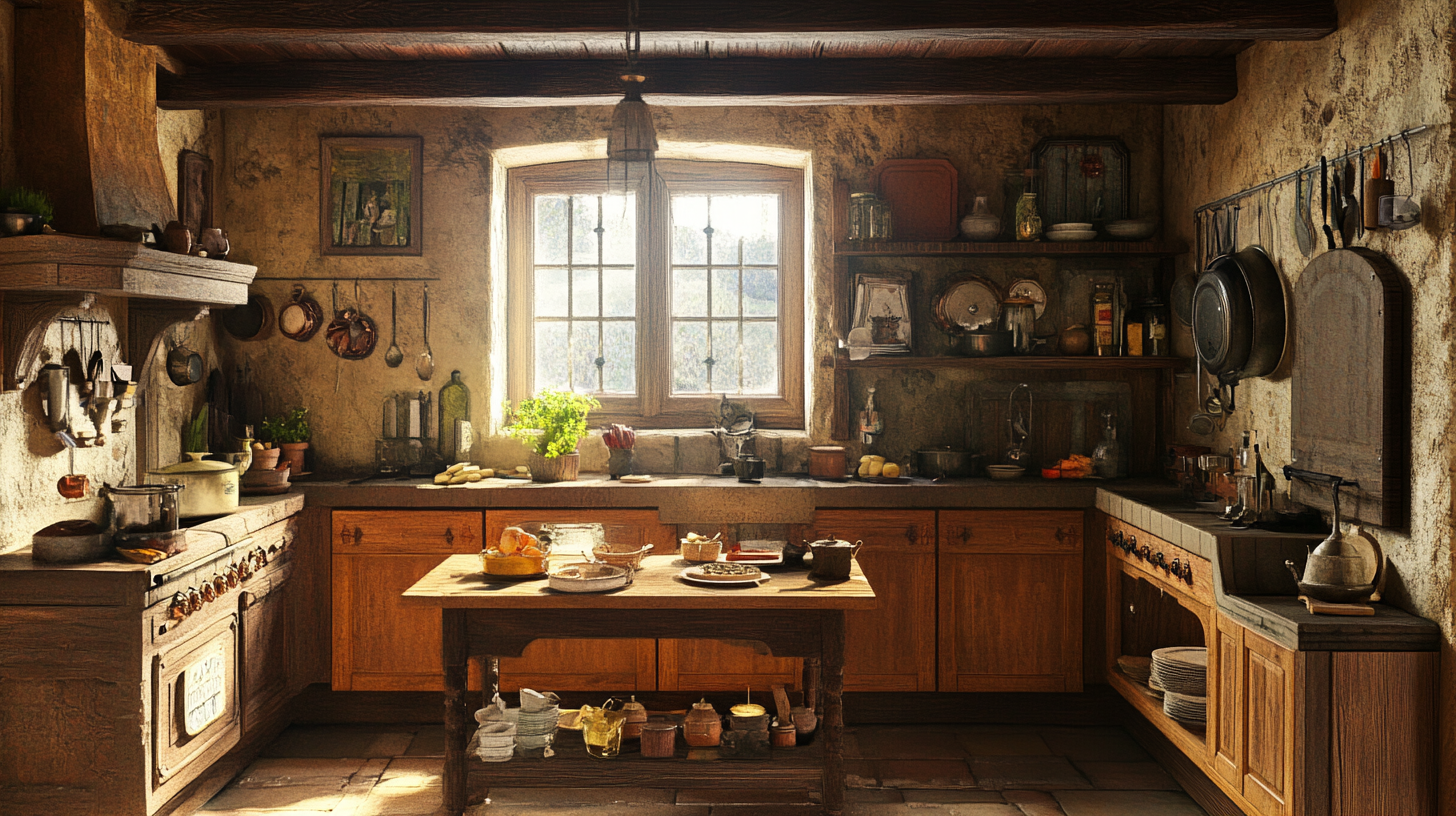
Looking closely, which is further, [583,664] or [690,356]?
[690,356]

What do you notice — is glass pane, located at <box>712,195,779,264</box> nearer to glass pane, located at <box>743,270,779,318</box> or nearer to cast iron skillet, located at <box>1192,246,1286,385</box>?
glass pane, located at <box>743,270,779,318</box>

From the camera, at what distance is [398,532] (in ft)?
16.5

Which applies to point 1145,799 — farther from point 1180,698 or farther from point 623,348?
point 623,348

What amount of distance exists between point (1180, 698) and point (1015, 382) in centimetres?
197

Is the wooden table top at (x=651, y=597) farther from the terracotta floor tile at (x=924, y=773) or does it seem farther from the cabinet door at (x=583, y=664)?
the cabinet door at (x=583, y=664)

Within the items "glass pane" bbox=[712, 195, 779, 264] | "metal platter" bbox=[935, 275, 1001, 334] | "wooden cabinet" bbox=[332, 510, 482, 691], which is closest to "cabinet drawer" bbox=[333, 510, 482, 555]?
"wooden cabinet" bbox=[332, 510, 482, 691]

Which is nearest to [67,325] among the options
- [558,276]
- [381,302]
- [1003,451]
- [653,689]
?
[381,302]

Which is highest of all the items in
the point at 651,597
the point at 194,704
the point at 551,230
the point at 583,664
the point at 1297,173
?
the point at 551,230

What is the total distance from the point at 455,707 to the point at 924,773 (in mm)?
2082

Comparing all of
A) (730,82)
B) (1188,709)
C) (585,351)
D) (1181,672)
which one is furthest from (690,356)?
(1188,709)

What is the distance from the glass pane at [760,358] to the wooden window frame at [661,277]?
5cm

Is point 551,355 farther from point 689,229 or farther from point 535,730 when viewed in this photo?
point 535,730

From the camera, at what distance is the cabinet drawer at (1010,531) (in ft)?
16.5

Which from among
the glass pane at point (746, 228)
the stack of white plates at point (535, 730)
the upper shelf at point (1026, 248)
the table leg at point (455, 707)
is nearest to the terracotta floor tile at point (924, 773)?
the stack of white plates at point (535, 730)
